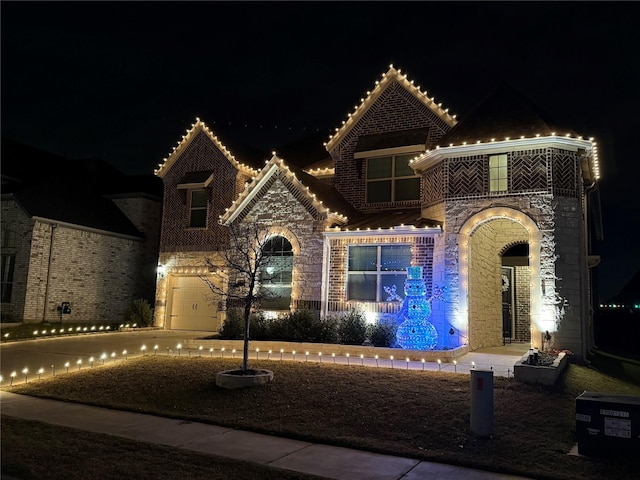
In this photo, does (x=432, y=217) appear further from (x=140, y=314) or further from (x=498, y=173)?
(x=140, y=314)

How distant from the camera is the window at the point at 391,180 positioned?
743 inches

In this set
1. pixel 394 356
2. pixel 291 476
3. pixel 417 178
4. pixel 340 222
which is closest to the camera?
pixel 291 476

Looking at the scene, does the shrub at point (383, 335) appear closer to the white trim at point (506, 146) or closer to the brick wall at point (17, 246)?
the white trim at point (506, 146)

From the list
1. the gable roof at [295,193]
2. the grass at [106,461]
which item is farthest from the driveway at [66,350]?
the grass at [106,461]

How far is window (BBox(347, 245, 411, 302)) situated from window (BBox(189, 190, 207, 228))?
8904 mm

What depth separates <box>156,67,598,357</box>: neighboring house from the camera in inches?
556

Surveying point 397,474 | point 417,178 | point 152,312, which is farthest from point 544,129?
point 152,312

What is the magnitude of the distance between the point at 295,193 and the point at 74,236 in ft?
37.7

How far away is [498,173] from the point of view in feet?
49.0

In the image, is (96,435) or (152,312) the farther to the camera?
(152,312)

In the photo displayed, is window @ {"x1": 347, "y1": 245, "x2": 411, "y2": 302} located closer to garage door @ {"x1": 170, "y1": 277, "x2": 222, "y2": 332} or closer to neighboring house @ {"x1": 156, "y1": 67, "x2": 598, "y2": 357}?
neighboring house @ {"x1": 156, "y1": 67, "x2": 598, "y2": 357}

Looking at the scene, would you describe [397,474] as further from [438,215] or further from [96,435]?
[438,215]

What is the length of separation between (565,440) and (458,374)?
11.7ft

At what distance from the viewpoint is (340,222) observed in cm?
1739
